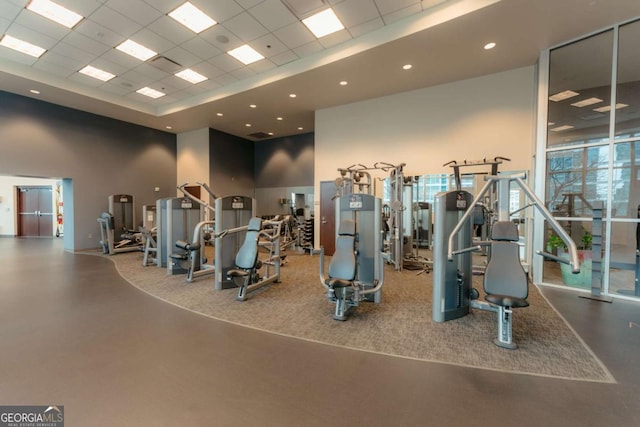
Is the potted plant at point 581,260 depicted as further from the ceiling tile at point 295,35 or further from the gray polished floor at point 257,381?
the ceiling tile at point 295,35

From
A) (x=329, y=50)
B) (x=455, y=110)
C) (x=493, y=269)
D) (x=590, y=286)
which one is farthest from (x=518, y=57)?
(x=493, y=269)

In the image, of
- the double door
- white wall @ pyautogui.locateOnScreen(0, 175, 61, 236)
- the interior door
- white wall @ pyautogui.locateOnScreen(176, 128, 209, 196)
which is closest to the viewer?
the interior door

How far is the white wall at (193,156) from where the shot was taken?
33.4 ft

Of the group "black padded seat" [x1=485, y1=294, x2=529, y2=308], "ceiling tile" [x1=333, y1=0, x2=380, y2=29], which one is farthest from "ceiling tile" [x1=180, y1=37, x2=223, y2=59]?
"black padded seat" [x1=485, y1=294, x2=529, y2=308]

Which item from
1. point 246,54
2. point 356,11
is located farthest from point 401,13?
point 246,54

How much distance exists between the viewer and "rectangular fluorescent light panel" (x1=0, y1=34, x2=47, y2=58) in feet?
17.3

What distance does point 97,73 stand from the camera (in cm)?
662

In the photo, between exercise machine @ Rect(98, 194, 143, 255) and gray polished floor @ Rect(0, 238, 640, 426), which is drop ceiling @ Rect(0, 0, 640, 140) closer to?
exercise machine @ Rect(98, 194, 143, 255)

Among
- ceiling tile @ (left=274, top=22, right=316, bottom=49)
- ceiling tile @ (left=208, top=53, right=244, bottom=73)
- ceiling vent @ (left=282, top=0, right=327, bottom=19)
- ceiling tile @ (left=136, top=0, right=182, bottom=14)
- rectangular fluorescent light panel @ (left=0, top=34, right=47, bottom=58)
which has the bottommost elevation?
ceiling tile @ (left=136, top=0, right=182, bottom=14)

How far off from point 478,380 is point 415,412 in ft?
2.32

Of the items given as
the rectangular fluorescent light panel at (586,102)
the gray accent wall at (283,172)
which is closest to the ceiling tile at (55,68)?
the gray accent wall at (283,172)

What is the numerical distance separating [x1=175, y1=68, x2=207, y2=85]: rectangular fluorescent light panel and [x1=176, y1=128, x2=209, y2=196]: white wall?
3403mm

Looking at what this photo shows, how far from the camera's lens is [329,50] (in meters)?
5.39

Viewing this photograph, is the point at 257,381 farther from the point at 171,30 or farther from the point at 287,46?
the point at 171,30
